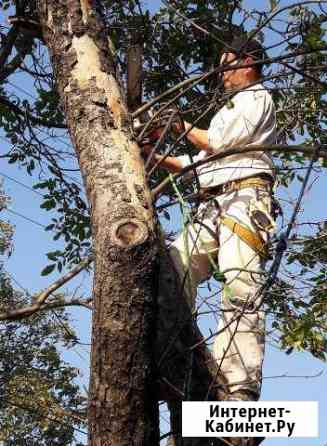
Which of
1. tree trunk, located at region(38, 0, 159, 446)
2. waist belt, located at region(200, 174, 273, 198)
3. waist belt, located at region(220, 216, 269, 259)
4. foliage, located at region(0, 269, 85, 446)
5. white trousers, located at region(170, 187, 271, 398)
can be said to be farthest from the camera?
foliage, located at region(0, 269, 85, 446)

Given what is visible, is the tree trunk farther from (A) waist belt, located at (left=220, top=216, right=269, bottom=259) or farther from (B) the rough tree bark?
(A) waist belt, located at (left=220, top=216, right=269, bottom=259)

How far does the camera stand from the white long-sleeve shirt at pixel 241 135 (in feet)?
9.45

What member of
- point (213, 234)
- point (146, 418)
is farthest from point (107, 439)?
point (213, 234)

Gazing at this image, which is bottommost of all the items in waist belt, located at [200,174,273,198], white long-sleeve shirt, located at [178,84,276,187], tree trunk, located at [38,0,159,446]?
tree trunk, located at [38,0,159,446]

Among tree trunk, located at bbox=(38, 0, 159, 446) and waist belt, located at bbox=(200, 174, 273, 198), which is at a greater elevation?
waist belt, located at bbox=(200, 174, 273, 198)

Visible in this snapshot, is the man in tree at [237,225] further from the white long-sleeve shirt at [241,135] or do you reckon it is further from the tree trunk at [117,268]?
the tree trunk at [117,268]

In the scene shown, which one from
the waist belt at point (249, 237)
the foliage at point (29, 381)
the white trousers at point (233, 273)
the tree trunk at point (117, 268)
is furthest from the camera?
the foliage at point (29, 381)

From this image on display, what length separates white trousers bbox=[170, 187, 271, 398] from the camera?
2410 mm

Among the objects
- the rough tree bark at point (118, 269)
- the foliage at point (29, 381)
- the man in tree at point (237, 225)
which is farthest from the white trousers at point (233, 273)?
the foliage at point (29, 381)

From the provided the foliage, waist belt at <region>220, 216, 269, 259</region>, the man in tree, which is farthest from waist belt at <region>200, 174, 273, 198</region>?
the foliage

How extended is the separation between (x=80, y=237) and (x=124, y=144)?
272 cm

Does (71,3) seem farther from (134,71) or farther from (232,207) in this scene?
(232,207)

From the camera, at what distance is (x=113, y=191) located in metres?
2.03

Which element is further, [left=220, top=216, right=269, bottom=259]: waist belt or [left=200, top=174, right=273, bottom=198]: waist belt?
[left=200, top=174, right=273, bottom=198]: waist belt
